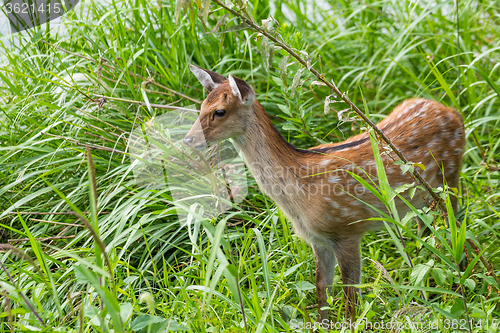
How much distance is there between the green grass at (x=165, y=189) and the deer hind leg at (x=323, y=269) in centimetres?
7

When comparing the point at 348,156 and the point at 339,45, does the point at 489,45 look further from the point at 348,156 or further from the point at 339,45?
the point at 348,156

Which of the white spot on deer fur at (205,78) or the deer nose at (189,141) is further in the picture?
the white spot on deer fur at (205,78)

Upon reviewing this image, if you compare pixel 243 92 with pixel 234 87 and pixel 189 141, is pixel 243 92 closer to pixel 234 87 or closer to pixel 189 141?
pixel 234 87

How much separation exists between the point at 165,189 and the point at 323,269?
52.0 inches

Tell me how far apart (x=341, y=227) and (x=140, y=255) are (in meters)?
1.50

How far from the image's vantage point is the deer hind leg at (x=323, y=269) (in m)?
2.95

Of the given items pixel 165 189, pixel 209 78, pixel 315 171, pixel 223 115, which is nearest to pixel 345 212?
pixel 315 171

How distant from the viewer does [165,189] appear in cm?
350

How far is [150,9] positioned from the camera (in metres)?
4.38

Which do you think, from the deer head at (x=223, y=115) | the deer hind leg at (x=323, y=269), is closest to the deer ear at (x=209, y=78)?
the deer head at (x=223, y=115)

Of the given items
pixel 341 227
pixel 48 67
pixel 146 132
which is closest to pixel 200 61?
pixel 146 132

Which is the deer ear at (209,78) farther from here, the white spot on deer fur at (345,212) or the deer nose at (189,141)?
the white spot on deer fur at (345,212)

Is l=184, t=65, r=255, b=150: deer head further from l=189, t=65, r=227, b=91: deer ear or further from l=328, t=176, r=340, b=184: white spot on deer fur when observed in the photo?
l=328, t=176, r=340, b=184: white spot on deer fur

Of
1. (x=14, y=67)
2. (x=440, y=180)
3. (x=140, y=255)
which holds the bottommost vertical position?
(x=440, y=180)
